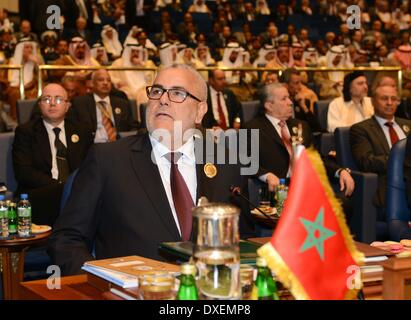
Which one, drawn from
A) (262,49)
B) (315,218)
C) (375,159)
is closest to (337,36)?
(262,49)

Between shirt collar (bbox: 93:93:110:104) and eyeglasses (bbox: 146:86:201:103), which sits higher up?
shirt collar (bbox: 93:93:110:104)

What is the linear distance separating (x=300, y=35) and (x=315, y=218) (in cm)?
1447

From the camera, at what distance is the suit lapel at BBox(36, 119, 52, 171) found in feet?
17.8

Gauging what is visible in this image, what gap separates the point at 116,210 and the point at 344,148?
11.3 feet

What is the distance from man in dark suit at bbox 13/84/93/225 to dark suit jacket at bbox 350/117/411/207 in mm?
1970

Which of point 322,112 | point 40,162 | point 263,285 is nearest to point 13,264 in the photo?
point 40,162

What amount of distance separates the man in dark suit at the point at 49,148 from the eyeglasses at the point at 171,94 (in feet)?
7.82

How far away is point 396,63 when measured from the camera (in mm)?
11258

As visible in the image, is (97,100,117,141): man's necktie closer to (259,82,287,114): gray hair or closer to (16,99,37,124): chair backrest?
(16,99,37,124): chair backrest

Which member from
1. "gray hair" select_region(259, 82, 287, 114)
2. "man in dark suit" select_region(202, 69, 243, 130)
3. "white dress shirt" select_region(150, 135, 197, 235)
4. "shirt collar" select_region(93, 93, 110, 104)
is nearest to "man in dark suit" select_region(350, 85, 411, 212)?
"gray hair" select_region(259, 82, 287, 114)

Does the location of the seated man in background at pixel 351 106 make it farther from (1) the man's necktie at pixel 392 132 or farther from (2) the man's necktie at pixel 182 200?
(2) the man's necktie at pixel 182 200

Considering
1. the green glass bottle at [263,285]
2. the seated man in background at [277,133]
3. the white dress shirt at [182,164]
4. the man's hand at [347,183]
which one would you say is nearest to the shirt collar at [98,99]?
the seated man in background at [277,133]
